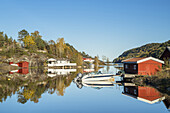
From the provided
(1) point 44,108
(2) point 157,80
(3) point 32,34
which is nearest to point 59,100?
(1) point 44,108

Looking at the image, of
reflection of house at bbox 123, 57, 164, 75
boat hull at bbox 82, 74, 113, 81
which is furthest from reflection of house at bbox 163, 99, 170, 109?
boat hull at bbox 82, 74, 113, 81

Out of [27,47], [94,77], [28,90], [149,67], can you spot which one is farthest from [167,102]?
[27,47]

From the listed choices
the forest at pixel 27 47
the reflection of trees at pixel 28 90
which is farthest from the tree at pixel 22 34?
the reflection of trees at pixel 28 90

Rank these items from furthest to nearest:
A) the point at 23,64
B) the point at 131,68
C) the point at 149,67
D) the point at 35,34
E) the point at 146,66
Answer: the point at 35,34 → the point at 23,64 → the point at 131,68 → the point at 149,67 → the point at 146,66

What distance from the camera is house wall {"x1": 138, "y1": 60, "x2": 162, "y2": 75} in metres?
31.6

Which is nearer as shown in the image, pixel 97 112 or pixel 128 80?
pixel 97 112

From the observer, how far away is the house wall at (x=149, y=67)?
31562 millimetres

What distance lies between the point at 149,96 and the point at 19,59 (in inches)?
3232

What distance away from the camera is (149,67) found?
32031 millimetres

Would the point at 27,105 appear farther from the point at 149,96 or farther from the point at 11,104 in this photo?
the point at 149,96

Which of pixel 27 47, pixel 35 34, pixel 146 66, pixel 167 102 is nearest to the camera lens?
pixel 167 102

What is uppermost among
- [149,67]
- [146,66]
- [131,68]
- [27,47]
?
[27,47]

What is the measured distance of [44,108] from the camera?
15.9 meters

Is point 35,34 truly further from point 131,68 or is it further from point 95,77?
point 131,68
